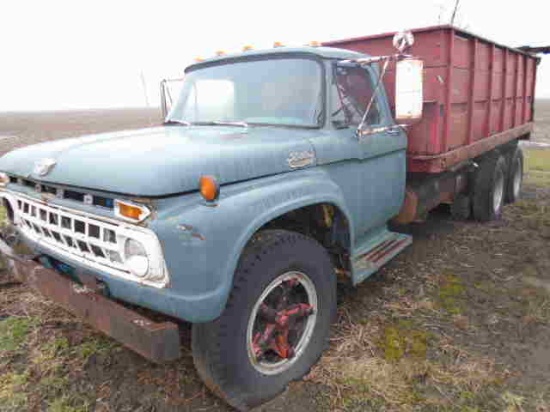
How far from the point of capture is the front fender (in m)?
2.06

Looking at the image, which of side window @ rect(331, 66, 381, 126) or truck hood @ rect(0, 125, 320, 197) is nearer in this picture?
truck hood @ rect(0, 125, 320, 197)

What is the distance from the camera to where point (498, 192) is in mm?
6355

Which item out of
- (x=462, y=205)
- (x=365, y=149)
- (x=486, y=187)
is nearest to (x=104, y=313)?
(x=365, y=149)

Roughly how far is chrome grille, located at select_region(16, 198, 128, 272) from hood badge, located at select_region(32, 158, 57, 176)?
0.19m

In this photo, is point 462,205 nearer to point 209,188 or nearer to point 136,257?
point 209,188

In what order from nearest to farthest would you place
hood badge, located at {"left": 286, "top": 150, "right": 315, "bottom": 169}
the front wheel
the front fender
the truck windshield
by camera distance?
1. the front fender
2. the front wheel
3. hood badge, located at {"left": 286, "top": 150, "right": 315, "bottom": 169}
4. the truck windshield

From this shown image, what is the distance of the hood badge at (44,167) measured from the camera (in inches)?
98.3

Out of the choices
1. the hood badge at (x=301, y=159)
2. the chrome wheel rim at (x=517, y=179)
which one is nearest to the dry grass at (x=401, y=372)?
the hood badge at (x=301, y=159)

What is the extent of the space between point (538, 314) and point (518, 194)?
467 centimetres

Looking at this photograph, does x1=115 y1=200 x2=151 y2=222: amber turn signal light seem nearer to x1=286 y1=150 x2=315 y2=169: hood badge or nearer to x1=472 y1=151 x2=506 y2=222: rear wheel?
x1=286 y1=150 x2=315 y2=169: hood badge

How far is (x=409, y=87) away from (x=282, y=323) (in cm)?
173

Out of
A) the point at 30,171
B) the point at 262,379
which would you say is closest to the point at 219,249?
the point at 262,379

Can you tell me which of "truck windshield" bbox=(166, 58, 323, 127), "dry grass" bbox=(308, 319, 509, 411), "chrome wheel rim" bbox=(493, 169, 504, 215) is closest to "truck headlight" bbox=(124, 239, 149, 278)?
"dry grass" bbox=(308, 319, 509, 411)

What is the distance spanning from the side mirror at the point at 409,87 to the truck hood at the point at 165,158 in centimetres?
63
